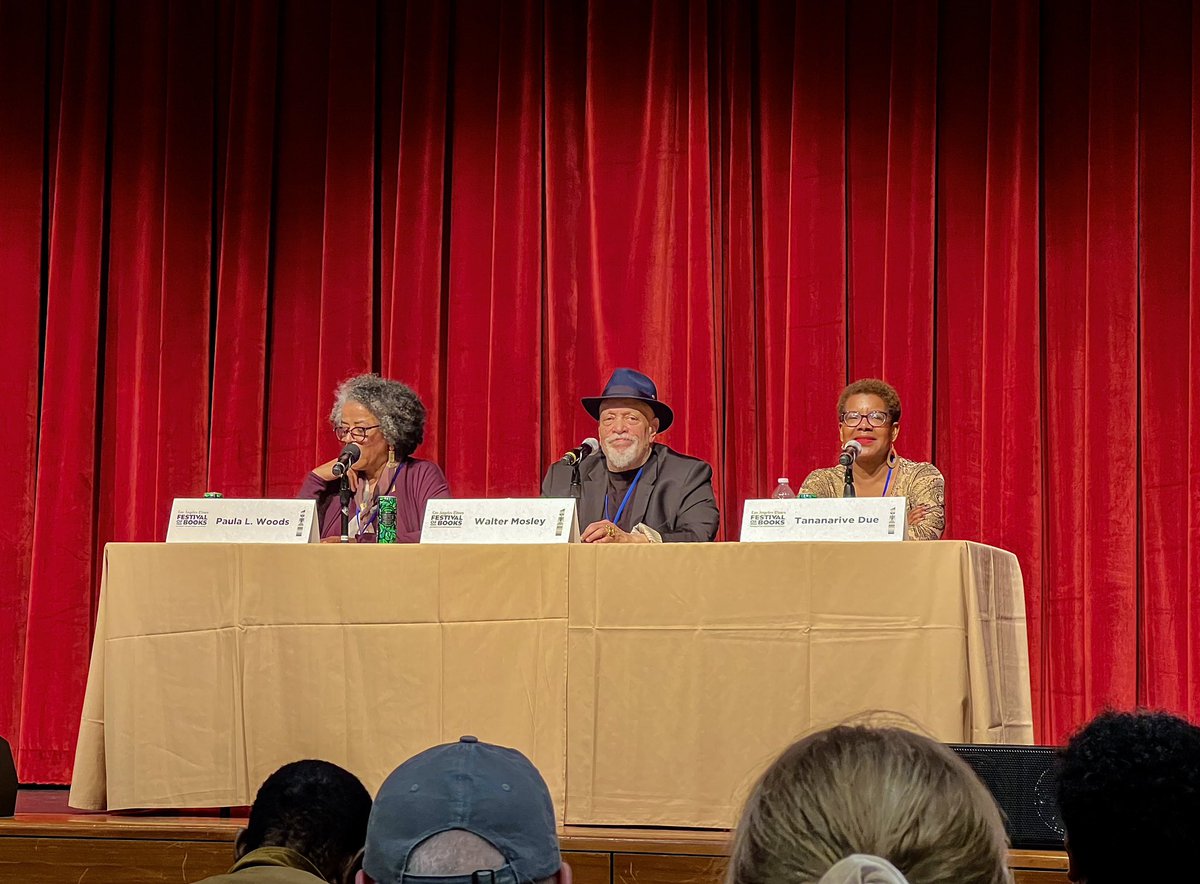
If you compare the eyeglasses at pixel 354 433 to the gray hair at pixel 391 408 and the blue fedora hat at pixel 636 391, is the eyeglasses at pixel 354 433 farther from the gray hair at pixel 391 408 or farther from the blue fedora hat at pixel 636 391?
the blue fedora hat at pixel 636 391

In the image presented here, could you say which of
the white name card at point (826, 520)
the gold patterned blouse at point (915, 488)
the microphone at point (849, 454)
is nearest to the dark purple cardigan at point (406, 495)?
the gold patterned blouse at point (915, 488)

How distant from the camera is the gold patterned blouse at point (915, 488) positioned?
13.0 feet

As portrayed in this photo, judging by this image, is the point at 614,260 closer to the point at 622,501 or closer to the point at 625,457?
the point at 625,457

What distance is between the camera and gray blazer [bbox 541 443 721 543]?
4121 millimetres

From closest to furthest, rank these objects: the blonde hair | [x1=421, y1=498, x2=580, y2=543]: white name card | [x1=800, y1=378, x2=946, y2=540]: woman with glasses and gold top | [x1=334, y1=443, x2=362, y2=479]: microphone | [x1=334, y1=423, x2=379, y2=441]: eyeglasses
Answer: the blonde hair, [x1=421, y1=498, x2=580, y2=543]: white name card, [x1=334, y1=443, x2=362, y2=479]: microphone, [x1=800, y1=378, x2=946, y2=540]: woman with glasses and gold top, [x1=334, y1=423, x2=379, y2=441]: eyeglasses

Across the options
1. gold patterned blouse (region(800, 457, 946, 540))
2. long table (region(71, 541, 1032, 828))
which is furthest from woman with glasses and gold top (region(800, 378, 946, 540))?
long table (region(71, 541, 1032, 828))

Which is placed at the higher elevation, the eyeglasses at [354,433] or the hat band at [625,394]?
the hat band at [625,394]

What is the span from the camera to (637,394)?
4418 mm

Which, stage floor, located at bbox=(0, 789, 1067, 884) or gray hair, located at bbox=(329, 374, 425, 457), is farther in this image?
gray hair, located at bbox=(329, 374, 425, 457)

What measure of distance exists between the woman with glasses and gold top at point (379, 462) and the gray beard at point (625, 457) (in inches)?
20.1

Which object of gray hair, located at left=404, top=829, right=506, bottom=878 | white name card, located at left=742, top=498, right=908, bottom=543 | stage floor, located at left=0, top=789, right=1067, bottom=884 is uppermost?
white name card, located at left=742, top=498, right=908, bottom=543

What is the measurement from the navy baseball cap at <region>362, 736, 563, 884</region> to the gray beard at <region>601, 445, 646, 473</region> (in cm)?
308

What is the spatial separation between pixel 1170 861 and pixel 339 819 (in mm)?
1166

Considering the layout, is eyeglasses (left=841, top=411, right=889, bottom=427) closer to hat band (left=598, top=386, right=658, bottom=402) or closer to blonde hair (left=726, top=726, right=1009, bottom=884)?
hat band (left=598, top=386, right=658, bottom=402)
